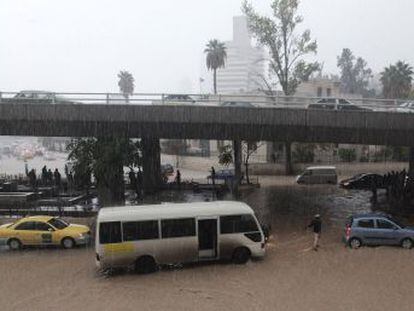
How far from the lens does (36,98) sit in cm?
2941

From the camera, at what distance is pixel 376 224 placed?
21.6m

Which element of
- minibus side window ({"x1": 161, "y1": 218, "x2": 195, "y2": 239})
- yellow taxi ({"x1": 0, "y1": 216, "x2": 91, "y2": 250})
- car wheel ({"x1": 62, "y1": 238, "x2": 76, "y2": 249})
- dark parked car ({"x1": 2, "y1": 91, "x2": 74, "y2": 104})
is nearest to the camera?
minibus side window ({"x1": 161, "y1": 218, "x2": 195, "y2": 239})

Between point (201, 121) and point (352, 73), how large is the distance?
14644 centimetres

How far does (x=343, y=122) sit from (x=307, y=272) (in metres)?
11.2

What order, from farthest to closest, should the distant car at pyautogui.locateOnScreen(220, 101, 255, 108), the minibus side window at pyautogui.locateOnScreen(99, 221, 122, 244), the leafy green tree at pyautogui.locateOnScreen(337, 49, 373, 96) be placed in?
the leafy green tree at pyautogui.locateOnScreen(337, 49, 373, 96) < the distant car at pyautogui.locateOnScreen(220, 101, 255, 108) < the minibus side window at pyautogui.locateOnScreen(99, 221, 122, 244)

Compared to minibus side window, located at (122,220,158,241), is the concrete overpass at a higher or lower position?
higher

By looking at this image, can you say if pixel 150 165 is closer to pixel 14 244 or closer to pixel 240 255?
pixel 14 244

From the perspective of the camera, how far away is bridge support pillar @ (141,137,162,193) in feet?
121

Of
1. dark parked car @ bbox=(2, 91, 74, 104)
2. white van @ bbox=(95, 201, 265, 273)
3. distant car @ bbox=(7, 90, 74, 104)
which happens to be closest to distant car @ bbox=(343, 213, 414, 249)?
white van @ bbox=(95, 201, 265, 273)

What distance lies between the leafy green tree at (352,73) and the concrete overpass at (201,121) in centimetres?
13276

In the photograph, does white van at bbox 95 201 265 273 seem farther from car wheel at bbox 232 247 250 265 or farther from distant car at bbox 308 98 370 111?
distant car at bbox 308 98 370 111

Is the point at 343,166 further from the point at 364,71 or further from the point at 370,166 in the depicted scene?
the point at 364,71

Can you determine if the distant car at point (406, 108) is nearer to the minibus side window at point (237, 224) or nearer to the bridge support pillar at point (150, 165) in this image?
the minibus side window at point (237, 224)

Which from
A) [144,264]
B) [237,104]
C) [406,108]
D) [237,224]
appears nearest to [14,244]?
[144,264]
